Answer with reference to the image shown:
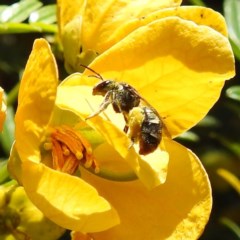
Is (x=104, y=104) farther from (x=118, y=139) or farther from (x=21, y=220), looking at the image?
(x=21, y=220)

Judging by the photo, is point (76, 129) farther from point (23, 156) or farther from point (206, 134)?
point (206, 134)

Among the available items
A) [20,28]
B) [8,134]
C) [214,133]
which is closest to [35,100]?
[20,28]

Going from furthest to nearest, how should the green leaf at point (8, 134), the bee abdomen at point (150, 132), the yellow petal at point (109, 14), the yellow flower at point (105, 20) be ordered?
the green leaf at point (8, 134) < the yellow petal at point (109, 14) < the yellow flower at point (105, 20) < the bee abdomen at point (150, 132)

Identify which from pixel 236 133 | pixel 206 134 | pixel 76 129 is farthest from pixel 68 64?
pixel 236 133

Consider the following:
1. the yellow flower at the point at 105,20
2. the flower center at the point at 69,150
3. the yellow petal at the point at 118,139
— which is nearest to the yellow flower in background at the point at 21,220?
the flower center at the point at 69,150

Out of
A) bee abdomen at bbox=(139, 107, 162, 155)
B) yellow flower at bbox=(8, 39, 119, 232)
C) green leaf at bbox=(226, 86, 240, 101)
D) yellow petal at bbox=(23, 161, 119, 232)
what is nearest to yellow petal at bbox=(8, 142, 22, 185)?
yellow flower at bbox=(8, 39, 119, 232)

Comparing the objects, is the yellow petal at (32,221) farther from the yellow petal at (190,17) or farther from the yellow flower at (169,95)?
the yellow petal at (190,17)

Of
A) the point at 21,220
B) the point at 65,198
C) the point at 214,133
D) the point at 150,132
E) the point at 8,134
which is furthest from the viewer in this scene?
the point at 214,133
